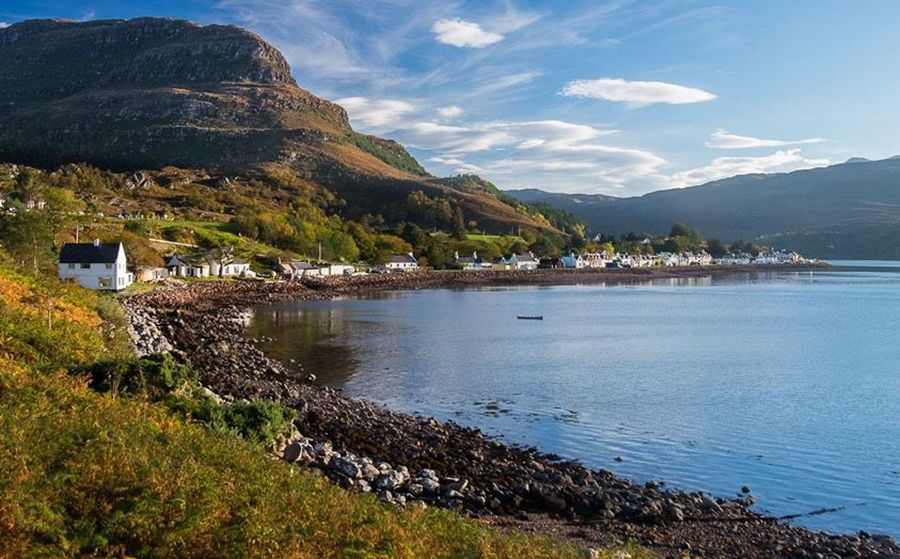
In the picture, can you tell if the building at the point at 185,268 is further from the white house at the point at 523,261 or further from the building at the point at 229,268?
the white house at the point at 523,261

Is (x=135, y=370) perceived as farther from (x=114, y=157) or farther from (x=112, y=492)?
(x=114, y=157)

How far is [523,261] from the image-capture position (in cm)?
14950

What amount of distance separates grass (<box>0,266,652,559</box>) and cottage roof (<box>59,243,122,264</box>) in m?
47.1

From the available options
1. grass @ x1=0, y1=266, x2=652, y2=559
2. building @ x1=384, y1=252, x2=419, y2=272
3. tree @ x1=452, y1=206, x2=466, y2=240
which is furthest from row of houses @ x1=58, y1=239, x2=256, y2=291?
tree @ x1=452, y1=206, x2=466, y2=240

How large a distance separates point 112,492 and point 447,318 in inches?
1978

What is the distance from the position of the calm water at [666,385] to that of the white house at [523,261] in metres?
81.1

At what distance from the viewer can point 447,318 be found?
58156mm

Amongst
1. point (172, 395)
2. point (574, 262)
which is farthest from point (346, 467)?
point (574, 262)

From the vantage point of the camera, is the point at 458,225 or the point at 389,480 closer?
the point at 389,480

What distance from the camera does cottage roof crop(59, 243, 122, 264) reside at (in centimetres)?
5532

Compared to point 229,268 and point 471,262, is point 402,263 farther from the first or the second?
point 229,268

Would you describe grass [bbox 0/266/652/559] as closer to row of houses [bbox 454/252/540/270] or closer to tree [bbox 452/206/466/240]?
row of houses [bbox 454/252/540/270]

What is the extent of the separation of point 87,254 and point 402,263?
226 ft

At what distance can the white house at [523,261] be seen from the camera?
146625mm
